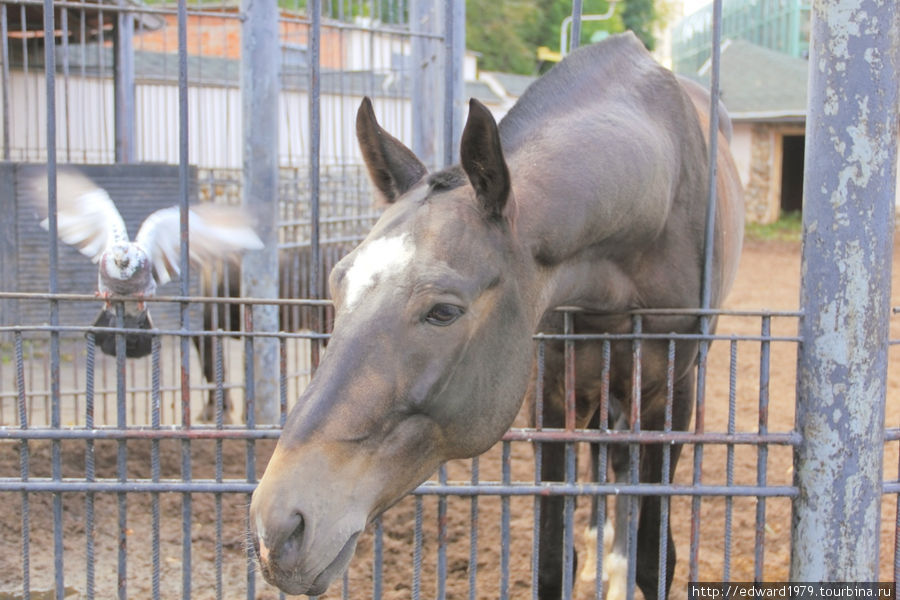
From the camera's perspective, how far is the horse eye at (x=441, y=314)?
78.8 inches

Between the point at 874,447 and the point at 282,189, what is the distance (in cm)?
643

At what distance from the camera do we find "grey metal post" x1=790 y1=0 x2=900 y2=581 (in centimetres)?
246

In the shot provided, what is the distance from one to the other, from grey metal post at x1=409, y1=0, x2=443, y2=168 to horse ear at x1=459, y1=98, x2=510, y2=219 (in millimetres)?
4418

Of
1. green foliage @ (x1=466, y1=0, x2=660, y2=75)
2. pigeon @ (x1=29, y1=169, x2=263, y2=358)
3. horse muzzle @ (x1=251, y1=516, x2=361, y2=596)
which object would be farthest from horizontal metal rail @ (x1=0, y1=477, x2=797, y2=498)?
green foliage @ (x1=466, y1=0, x2=660, y2=75)

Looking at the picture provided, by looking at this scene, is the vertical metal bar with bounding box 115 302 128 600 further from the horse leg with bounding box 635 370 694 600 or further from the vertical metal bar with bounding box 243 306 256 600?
the horse leg with bounding box 635 370 694 600

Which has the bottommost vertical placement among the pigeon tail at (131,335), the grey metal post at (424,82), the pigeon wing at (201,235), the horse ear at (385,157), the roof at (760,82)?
the pigeon tail at (131,335)

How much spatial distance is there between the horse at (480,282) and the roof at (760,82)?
62.0ft

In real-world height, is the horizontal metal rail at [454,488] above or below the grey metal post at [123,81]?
below

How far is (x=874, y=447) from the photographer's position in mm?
2521

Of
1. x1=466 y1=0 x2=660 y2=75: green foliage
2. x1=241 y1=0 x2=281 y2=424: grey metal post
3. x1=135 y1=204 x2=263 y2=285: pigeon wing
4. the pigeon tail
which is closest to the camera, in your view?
the pigeon tail

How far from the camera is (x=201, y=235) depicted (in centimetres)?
316

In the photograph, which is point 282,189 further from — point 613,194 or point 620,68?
point 613,194

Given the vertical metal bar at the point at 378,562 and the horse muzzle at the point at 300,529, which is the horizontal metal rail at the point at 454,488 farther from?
the horse muzzle at the point at 300,529

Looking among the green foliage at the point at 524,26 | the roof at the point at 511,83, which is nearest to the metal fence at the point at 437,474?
the roof at the point at 511,83
